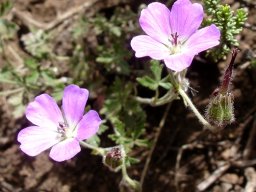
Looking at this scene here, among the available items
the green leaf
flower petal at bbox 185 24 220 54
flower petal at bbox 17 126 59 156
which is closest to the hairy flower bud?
flower petal at bbox 185 24 220 54

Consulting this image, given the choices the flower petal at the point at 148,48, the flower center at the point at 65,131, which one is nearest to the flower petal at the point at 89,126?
the flower center at the point at 65,131

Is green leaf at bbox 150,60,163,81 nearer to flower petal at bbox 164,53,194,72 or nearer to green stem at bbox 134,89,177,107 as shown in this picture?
green stem at bbox 134,89,177,107

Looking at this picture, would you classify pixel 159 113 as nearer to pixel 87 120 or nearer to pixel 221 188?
pixel 221 188

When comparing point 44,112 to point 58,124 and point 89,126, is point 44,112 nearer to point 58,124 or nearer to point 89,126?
point 58,124

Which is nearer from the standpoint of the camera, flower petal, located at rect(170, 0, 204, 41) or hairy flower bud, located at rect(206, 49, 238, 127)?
hairy flower bud, located at rect(206, 49, 238, 127)

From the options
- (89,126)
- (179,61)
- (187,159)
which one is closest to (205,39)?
(179,61)

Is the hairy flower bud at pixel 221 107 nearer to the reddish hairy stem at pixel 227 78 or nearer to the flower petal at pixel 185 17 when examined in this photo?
the reddish hairy stem at pixel 227 78
